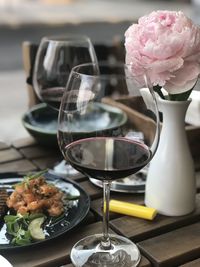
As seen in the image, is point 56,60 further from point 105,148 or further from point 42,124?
point 105,148

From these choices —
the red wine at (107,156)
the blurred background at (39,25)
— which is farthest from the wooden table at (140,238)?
the blurred background at (39,25)

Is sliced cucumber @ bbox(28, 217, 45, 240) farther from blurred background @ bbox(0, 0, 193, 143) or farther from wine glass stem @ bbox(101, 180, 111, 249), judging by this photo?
blurred background @ bbox(0, 0, 193, 143)

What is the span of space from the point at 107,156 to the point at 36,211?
0.16 metres

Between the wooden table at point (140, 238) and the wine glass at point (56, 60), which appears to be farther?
the wine glass at point (56, 60)

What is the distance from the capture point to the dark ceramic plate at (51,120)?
1.15 meters

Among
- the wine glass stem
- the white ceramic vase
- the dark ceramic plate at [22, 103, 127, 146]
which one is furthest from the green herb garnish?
the dark ceramic plate at [22, 103, 127, 146]

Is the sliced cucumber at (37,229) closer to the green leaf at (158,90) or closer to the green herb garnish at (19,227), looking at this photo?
the green herb garnish at (19,227)

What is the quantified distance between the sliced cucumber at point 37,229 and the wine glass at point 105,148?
0.06m

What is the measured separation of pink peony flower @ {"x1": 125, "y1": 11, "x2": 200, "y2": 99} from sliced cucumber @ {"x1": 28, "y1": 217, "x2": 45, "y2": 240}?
290mm

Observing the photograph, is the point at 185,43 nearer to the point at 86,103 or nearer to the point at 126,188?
the point at 86,103

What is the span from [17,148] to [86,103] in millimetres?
434

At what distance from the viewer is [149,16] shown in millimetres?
775

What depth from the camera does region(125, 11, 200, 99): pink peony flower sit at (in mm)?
745

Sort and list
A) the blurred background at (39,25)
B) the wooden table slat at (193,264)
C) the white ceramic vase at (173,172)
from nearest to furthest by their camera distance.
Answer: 1. the wooden table slat at (193,264)
2. the white ceramic vase at (173,172)
3. the blurred background at (39,25)
